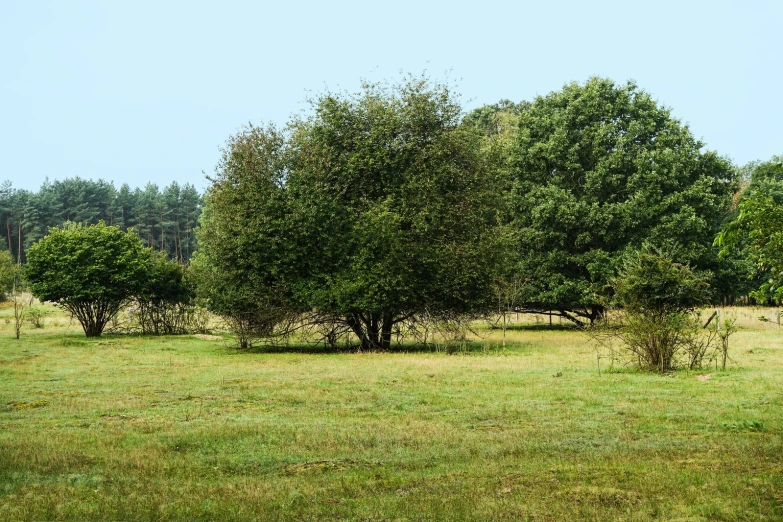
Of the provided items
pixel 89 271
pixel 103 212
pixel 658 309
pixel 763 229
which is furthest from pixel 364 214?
pixel 103 212

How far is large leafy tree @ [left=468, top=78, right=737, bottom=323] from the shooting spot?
141 feet

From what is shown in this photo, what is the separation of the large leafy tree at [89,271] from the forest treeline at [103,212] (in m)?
74.6

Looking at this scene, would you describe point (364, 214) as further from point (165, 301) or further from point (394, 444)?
point (394, 444)

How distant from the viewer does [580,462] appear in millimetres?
10469

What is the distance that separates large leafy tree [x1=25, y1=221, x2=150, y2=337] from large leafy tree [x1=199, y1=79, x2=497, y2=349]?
9653mm

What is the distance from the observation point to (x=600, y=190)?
1746 inches

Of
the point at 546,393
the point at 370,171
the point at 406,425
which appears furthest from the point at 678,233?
the point at 406,425

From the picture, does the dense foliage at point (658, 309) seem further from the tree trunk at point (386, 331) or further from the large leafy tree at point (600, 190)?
the large leafy tree at point (600, 190)

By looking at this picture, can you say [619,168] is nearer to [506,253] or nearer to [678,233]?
[678,233]

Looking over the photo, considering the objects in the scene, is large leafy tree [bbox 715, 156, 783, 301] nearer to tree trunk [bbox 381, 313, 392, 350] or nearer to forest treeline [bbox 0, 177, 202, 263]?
tree trunk [bbox 381, 313, 392, 350]

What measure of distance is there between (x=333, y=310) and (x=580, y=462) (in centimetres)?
2240

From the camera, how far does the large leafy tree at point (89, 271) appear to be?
39781 millimetres

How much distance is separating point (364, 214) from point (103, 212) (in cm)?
10836

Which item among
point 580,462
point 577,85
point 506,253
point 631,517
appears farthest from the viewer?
point 577,85
